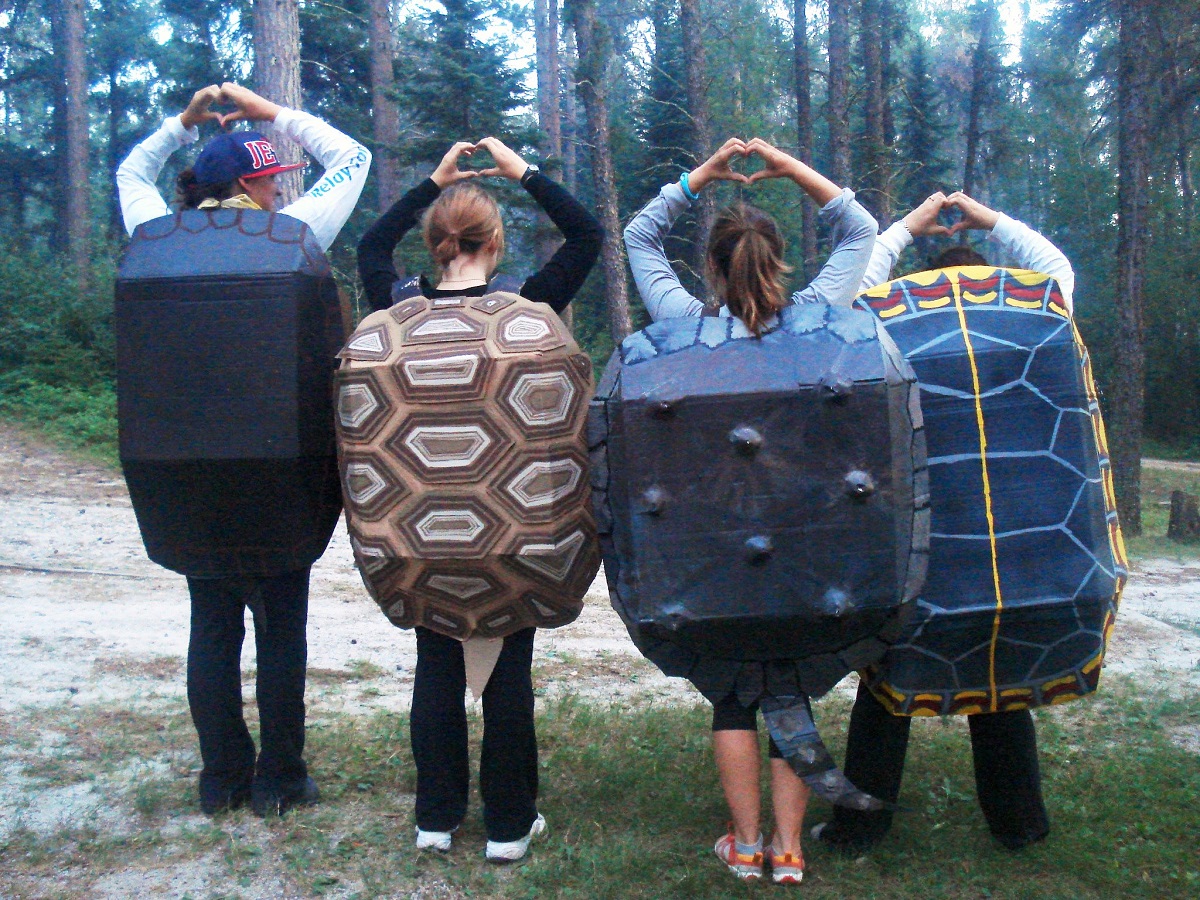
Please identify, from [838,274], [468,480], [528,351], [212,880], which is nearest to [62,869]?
[212,880]

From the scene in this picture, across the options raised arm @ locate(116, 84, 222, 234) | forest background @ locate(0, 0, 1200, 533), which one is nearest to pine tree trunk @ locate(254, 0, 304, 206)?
forest background @ locate(0, 0, 1200, 533)

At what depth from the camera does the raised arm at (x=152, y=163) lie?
3406mm

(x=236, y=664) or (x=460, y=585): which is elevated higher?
(x=460, y=585)

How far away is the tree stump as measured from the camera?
12.6 meters

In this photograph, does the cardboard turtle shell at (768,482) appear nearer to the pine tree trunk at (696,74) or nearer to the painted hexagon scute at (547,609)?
the painted hexagon scute at (547,609)

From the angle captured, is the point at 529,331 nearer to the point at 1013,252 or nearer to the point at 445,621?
the point at 445,621

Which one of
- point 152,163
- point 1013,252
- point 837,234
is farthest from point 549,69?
point 837,234

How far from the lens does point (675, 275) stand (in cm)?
306

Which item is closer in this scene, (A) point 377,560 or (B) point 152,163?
(A) point 377,560

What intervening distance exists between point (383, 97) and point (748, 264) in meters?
18.9

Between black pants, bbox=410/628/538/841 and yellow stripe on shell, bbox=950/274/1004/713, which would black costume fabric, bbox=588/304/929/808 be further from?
black pants, bbox=410/628/538/841

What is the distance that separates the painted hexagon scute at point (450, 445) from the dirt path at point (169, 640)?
1.75 metres

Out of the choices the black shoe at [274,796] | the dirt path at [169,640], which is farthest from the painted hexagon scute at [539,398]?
the dirt path at [169,640]

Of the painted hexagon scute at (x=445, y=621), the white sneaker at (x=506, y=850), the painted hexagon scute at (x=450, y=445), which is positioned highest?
the painted hexagon scute at (x=450, y=445)
